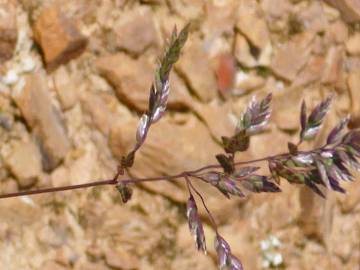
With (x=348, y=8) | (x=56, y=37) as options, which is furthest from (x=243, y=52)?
(x=56, y=37)

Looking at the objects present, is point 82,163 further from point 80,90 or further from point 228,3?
point 228,3

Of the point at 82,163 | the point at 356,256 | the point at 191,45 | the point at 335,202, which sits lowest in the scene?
the point at 356,256

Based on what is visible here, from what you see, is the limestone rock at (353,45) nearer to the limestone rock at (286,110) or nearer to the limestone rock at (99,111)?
the limestone rock at (286,110)

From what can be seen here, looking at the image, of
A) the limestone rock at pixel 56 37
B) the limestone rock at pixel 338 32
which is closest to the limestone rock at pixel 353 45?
the limestone rock at pixel 338 32

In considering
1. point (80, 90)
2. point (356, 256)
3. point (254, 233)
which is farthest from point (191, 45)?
point (356, 256)

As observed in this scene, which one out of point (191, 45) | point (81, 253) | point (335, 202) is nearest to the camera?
point (81, 253)

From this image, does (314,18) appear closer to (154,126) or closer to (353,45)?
(353,45)
